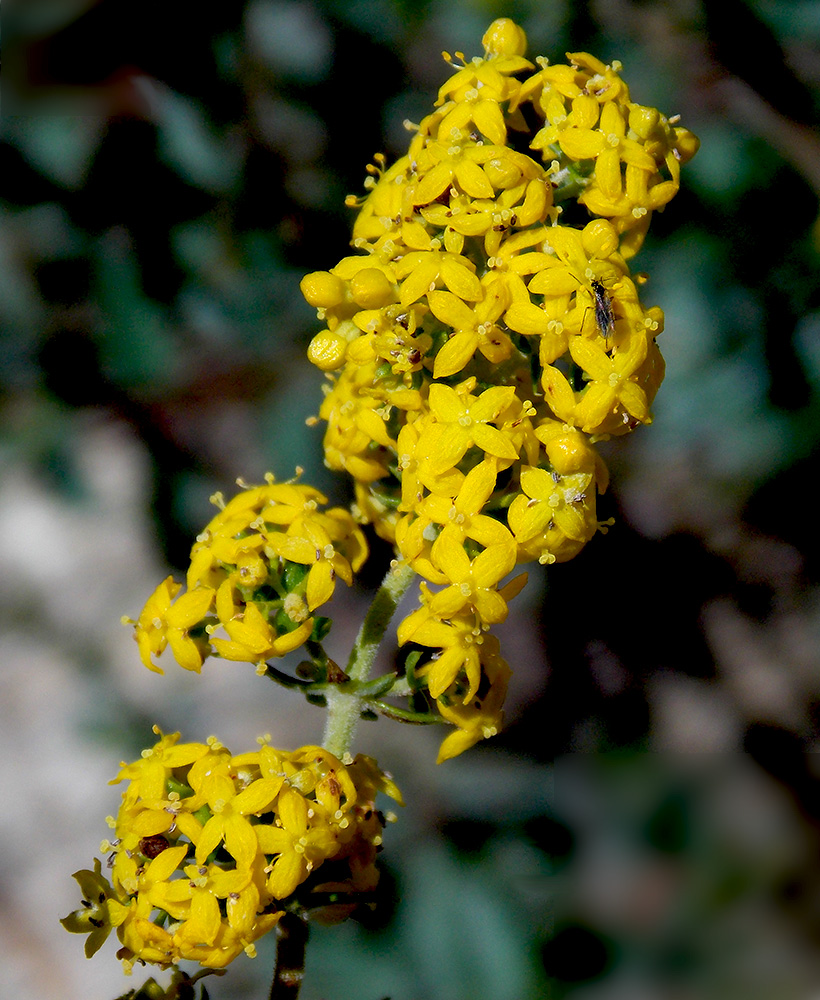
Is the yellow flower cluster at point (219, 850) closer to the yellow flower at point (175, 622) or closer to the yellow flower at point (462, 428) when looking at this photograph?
the yellow flower at point (175, 622)

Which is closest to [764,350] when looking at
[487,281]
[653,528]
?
[653,528]

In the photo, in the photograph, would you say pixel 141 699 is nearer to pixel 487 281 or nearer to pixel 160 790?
pixel 160 790

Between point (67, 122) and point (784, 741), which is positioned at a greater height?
point (67, 122)

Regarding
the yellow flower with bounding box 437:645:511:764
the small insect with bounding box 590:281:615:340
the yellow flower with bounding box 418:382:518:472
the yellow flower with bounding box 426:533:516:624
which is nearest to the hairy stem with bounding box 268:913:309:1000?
the yellow flower with bounding box 437:645:511:764

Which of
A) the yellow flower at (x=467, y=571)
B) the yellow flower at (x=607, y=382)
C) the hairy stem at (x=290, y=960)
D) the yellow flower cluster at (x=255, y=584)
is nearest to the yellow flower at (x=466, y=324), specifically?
the yellow flower at (x=607, y=382)

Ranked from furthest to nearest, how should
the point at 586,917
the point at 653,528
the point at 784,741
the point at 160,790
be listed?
the point at 653,528 < the point at 784,741 < the point at 586,917 < the point at 160,790

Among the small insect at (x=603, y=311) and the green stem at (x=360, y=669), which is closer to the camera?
the small insect at (x=603, y=311)

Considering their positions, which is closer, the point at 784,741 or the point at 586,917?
the point at 586,917
